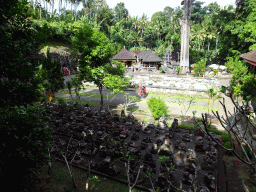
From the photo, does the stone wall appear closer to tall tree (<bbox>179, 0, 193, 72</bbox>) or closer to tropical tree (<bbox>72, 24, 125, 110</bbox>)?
tropical tree (<bbox>72, 24, 125, 110</bbox>)

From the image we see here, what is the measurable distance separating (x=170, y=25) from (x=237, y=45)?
39501 mm

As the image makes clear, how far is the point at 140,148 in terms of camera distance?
10.3 m

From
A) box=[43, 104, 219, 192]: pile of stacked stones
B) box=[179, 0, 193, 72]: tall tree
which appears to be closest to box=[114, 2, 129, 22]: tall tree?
box=[179, 0, 193, 72]: tall tree

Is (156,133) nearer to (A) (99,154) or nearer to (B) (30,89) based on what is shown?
(A) (99,154)

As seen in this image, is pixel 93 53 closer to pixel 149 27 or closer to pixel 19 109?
pixel 19 109

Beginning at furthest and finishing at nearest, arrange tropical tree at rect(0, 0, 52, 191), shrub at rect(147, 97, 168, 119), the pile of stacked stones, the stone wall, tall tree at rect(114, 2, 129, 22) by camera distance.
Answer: tall tree at rect(114, 2, 129, 22)
the stone wall
shrub at rect(147, 97, 168, 119)
the pile of stacked stones
tropical tree at rect(0, 0, 52, 191)

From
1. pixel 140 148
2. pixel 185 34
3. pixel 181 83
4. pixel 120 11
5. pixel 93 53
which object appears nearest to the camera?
pixel 140 148

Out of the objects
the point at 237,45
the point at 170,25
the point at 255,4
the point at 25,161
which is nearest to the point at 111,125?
the point at 25,161

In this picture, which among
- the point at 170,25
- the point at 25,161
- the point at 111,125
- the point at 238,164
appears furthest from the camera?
the point at 170,25

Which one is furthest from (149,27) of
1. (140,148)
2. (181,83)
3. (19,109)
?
(19,109)

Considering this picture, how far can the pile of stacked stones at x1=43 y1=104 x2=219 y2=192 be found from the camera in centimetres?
775

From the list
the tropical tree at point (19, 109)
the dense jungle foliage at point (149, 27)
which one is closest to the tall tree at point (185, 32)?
the dense jungle foliage at point (149, 27)

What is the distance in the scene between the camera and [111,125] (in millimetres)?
12977

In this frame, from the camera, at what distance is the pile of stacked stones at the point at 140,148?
25.4 ft
